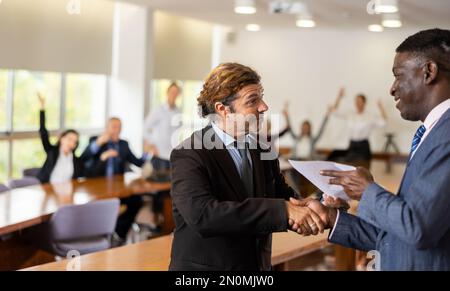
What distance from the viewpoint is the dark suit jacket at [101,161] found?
6594mm

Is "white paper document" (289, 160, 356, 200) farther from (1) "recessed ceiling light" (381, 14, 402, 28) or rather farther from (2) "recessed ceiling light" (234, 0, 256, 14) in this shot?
(1) "recessed ceiling light" (381, 14, 402, 28)

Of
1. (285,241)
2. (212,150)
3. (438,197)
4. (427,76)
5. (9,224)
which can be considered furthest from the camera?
(9,224)

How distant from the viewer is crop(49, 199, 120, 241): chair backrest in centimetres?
468

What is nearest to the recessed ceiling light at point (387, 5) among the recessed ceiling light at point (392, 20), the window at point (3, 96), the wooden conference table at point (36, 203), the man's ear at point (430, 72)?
the recessed ceiling light at point (392, 20)

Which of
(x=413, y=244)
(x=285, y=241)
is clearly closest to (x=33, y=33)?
(x=285, y=241)

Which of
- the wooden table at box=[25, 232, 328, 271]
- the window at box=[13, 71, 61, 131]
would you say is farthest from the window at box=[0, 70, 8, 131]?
the wooden table at box=[25, 232, 328, 271]

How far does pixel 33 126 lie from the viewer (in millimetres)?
7562

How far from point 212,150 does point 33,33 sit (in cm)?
554

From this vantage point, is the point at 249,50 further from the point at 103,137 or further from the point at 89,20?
the point at 103,137

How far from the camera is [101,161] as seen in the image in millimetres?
6598

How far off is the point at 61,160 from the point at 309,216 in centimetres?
440

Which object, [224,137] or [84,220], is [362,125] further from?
[224,137]

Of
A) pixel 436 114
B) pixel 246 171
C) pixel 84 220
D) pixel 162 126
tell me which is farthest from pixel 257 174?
pixel 162 126

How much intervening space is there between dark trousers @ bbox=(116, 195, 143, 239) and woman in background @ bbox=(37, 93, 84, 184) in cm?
83
